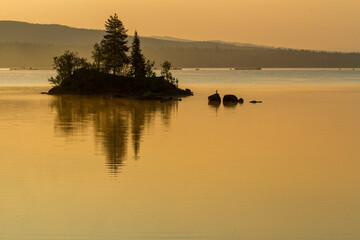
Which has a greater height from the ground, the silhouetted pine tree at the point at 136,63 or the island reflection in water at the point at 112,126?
the silhouetted pine tree at the point at 136,63

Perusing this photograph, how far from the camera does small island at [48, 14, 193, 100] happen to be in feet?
Result: 360

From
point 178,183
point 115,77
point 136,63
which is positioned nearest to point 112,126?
point 178,183

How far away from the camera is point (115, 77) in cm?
11412

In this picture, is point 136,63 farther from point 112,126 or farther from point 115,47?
point 112,126

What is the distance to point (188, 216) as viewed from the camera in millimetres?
19625

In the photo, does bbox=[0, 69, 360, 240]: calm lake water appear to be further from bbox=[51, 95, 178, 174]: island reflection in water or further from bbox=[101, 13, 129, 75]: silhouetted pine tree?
bbox=[101, 13, 129, 75]: silhouetted pine tree

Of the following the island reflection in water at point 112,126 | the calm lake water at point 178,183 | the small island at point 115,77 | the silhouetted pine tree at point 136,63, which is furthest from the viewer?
the silhouetted pine tree at point 136,63

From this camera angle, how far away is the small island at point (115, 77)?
10975 cm

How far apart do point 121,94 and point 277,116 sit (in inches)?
1974

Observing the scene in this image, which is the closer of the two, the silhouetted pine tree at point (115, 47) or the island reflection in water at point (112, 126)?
the island reflection in water at point (112, 126)

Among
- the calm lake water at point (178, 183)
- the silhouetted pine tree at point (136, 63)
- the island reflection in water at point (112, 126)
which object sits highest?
the silhouetted pine tree at point (136, 63)

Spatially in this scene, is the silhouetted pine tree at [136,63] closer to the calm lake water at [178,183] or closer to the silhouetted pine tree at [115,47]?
the silhouetted pine tree at [115,47]

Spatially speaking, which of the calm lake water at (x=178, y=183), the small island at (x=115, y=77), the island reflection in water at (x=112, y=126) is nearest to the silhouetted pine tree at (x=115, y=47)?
the small island at (x=115, y=77)

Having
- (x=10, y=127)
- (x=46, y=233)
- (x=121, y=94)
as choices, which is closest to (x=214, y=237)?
(x=46, y=233)
